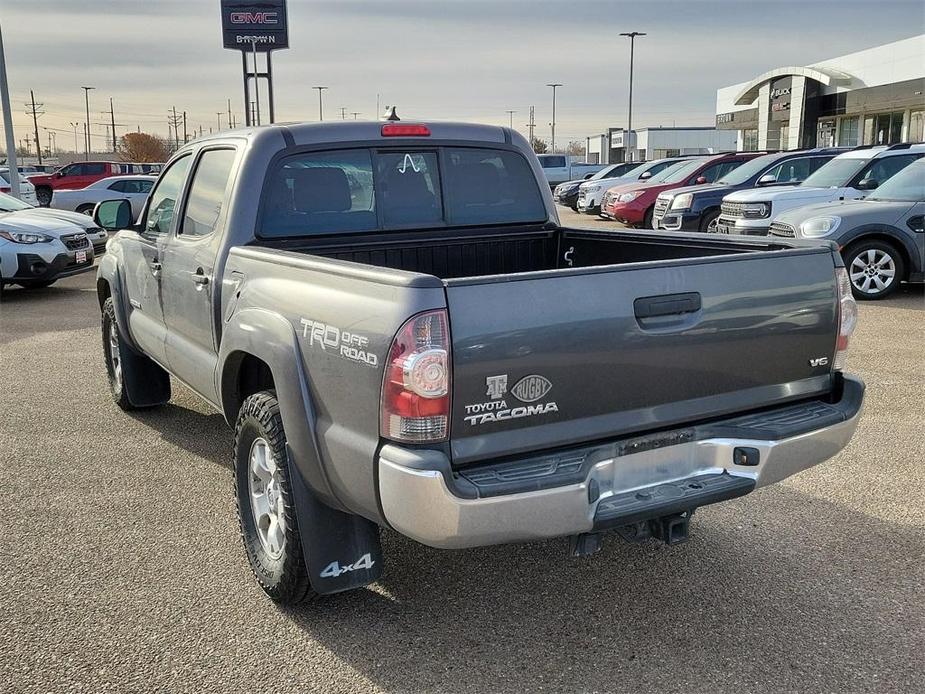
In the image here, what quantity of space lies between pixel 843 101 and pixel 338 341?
4586cm

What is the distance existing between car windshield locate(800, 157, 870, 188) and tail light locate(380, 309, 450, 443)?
11664 mm

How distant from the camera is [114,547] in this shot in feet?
13.8

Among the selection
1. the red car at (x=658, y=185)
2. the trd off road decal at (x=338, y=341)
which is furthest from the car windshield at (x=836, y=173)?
the trd off road decal at (x=338, y=341)

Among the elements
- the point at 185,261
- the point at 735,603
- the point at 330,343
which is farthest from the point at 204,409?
the point at 735,603

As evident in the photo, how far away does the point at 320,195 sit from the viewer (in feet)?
14.5

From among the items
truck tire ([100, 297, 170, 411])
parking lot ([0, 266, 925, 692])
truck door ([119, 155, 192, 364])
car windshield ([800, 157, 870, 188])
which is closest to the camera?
parking lot ([0, 266, 925, 692])

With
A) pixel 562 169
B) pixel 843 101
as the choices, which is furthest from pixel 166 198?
pixel 843 101

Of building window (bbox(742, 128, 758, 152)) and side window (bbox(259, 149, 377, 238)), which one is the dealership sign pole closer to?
building window (bbox(742, 128, 758, 152))

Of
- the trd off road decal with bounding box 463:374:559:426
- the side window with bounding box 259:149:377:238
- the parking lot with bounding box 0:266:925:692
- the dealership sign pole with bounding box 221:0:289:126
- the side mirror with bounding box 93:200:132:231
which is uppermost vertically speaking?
the dealership sign pole with bounding box 221:0:289:126

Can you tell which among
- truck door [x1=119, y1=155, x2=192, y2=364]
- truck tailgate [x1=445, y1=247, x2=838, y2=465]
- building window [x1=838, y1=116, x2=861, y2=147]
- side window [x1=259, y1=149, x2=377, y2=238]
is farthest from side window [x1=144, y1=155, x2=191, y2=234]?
building window [x1=838, y1=116, x2=861, y2=147]

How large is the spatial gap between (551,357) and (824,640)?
5.17 feet

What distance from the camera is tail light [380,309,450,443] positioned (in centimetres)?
272

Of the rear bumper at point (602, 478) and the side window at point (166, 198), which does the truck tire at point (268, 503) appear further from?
the side window at point (166, 198)

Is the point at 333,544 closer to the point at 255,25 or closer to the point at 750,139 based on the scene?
the point at 255,25
